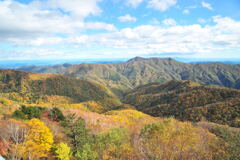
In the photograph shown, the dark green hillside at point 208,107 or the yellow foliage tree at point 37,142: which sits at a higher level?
the yellow foliage tree at point 37,142

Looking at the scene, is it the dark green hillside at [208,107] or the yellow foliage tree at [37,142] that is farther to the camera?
the dark green hillside at [208,107]

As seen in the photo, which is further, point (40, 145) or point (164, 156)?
point (40, 145)

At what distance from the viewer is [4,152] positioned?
2761 centimetres

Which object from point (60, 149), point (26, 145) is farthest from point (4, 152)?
point (60, 149)

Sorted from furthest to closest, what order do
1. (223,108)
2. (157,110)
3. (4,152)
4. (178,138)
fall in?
1. (157,110)
2. (223,108)
3. (4,152)
4. (178,138)

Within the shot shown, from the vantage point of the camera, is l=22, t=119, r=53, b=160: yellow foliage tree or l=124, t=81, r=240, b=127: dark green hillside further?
l=124, t=81, r=240, b=127: dark green hillside

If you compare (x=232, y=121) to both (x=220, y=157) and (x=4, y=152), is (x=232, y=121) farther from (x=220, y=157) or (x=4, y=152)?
(x=4, y=152)

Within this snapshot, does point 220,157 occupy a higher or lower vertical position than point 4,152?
higher

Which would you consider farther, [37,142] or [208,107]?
[208,107]

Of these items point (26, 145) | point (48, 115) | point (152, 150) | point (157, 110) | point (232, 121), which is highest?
point (152, 150)

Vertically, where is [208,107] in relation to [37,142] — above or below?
below

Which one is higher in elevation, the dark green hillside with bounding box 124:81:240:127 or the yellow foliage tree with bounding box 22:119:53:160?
the yellow foliage tree with bounding box 22:119:53:160

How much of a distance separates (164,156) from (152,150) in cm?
161

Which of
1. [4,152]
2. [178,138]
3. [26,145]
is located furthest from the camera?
[26,145]
